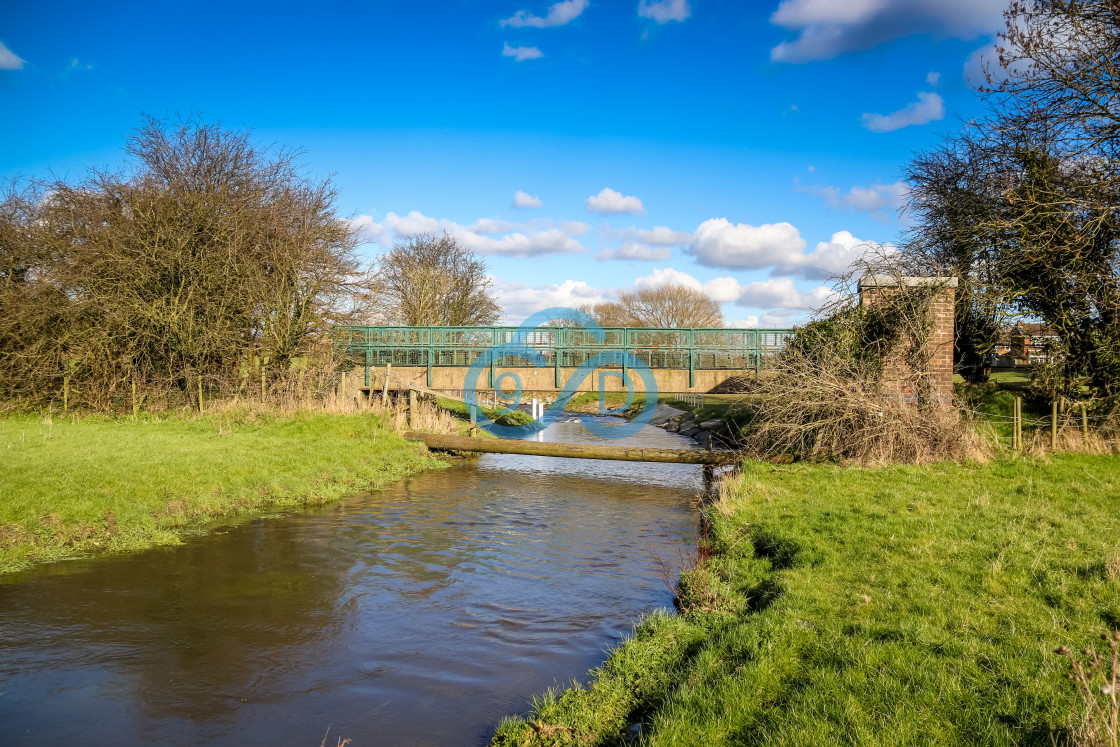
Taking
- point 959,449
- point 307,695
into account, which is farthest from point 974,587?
point 959,449

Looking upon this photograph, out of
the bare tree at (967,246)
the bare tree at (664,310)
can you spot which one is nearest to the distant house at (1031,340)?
the bare tree at (967,246)

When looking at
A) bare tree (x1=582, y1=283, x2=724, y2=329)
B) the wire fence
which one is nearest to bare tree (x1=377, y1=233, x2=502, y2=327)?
bare tree (x1=582, y1=283, x2=724, y2=329)

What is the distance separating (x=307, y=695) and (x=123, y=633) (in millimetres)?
2520

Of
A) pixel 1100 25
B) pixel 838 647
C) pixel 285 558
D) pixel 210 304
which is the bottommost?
pixel 285 558

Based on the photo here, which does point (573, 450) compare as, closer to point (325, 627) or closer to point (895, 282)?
point (895, 282)

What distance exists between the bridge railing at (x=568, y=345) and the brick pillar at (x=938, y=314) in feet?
18.8

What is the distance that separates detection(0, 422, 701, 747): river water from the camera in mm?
5168

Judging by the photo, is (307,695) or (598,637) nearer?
(307,695)

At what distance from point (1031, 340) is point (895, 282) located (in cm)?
473

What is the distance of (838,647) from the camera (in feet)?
16.0

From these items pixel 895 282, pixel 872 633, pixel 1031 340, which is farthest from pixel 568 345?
pixel 872 633

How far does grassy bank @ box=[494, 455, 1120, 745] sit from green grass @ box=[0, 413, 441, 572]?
7.70 metres

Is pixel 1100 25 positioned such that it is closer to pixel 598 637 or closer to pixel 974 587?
pixel 974 587

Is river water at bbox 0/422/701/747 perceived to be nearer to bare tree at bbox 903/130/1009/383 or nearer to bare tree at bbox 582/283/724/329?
bare tree at bbox 903/130/1009/383
